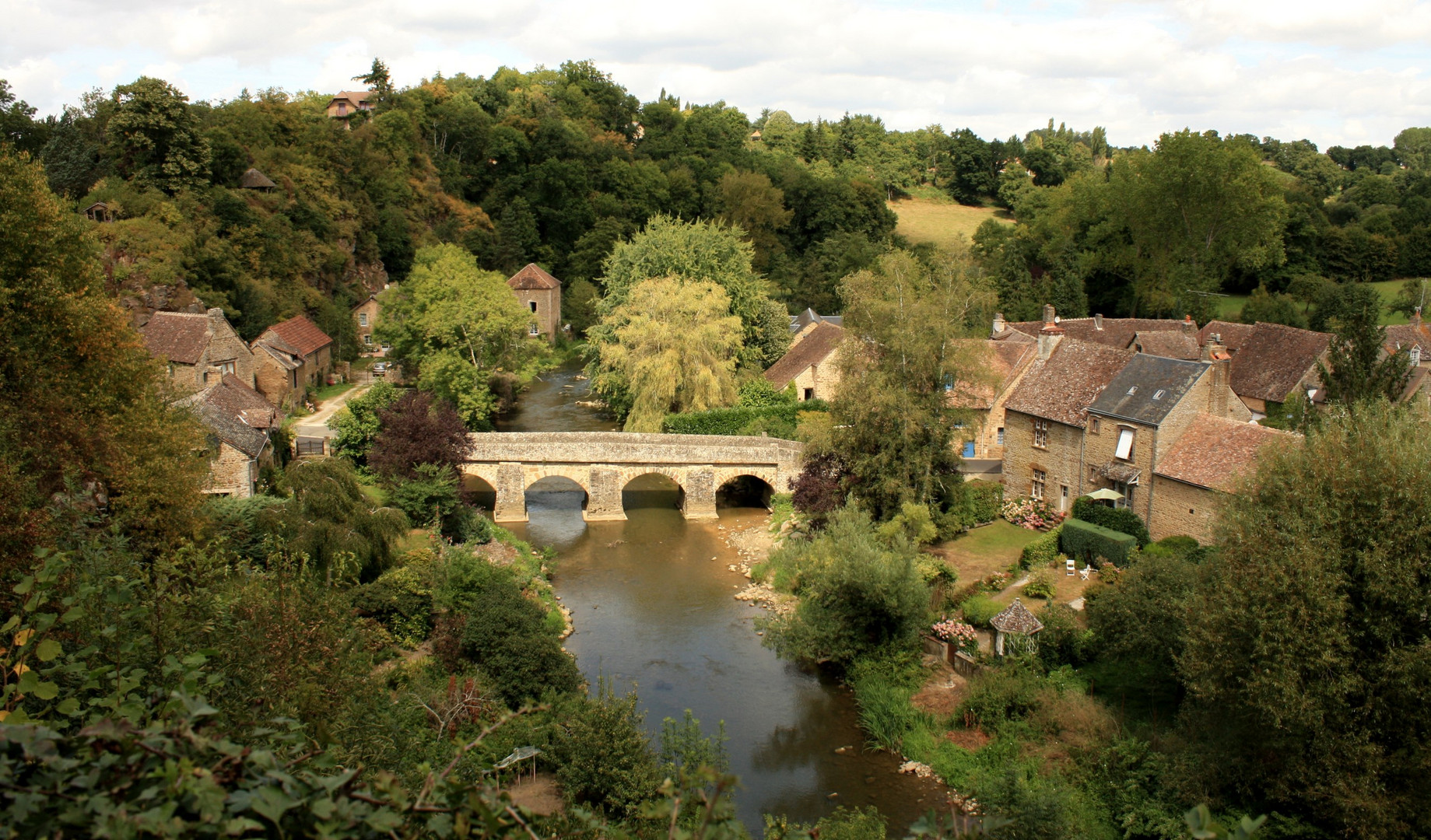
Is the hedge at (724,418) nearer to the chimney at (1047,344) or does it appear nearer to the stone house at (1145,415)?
the chimney at (1047,344)

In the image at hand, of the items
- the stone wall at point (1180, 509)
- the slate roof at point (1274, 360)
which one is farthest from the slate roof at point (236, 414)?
the slate roof at point (1274, 360)

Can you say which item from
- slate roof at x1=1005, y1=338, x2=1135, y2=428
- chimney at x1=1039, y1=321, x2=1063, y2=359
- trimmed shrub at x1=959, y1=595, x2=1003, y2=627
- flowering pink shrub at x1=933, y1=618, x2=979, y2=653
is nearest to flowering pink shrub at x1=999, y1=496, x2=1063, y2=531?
slate roof at x1=1005, y1=338, x2=1135, y2=428

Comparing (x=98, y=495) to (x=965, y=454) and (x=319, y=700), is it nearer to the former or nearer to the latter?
(x=319, y=700)

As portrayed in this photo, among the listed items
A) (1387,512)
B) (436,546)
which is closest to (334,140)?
(436,546)

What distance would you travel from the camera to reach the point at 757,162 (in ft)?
269

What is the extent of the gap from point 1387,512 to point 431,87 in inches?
3057

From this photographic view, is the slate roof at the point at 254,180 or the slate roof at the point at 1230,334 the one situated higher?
the slate roof at the point at 254,180

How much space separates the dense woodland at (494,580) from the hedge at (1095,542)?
896 mm

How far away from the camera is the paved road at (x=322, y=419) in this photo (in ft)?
123

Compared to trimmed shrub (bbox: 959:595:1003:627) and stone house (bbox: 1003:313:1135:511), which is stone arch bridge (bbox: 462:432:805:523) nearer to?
stone house (bbox: 1003:313:1135:511)

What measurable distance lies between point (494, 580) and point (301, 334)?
86.0 feet

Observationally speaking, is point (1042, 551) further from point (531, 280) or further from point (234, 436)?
point (531, 280)

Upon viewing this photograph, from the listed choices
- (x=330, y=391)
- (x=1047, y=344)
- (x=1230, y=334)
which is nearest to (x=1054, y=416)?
(x=1047, y=344)

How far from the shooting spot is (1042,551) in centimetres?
2614
